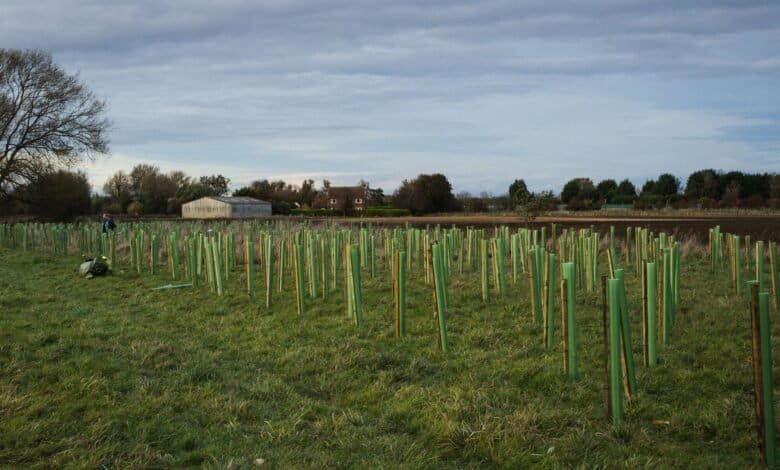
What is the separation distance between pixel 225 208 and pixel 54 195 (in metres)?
20.2

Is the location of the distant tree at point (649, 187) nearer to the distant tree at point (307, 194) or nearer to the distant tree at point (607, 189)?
the distant tree at point (607, 189)

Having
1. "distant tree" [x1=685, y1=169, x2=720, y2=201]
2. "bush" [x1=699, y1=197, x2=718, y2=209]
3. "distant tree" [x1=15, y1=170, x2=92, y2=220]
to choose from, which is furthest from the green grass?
"distant tree" [x1=685, y1=169, x2=720, y2=201]

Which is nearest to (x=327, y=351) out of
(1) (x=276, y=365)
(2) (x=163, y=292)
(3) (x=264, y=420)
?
(1) (x=276, y=365)

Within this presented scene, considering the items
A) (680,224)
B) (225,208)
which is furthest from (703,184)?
(225,208)

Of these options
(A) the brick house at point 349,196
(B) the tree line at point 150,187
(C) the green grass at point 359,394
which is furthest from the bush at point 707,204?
(C) the green grass at point 359,394

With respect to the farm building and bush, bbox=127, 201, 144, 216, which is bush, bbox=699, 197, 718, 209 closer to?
the farm building

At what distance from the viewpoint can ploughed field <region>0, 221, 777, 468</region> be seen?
3631 mm

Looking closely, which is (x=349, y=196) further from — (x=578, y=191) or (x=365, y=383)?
(x=365, y=383)

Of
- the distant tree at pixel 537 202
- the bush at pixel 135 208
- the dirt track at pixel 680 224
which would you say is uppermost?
the bush at pixel 135 208

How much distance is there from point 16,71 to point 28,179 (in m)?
5.23

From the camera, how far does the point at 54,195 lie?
3441cm

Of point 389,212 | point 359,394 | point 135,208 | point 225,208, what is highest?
point 135,208

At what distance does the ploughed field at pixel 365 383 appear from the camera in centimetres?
363

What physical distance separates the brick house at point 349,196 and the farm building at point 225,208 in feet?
37.2
